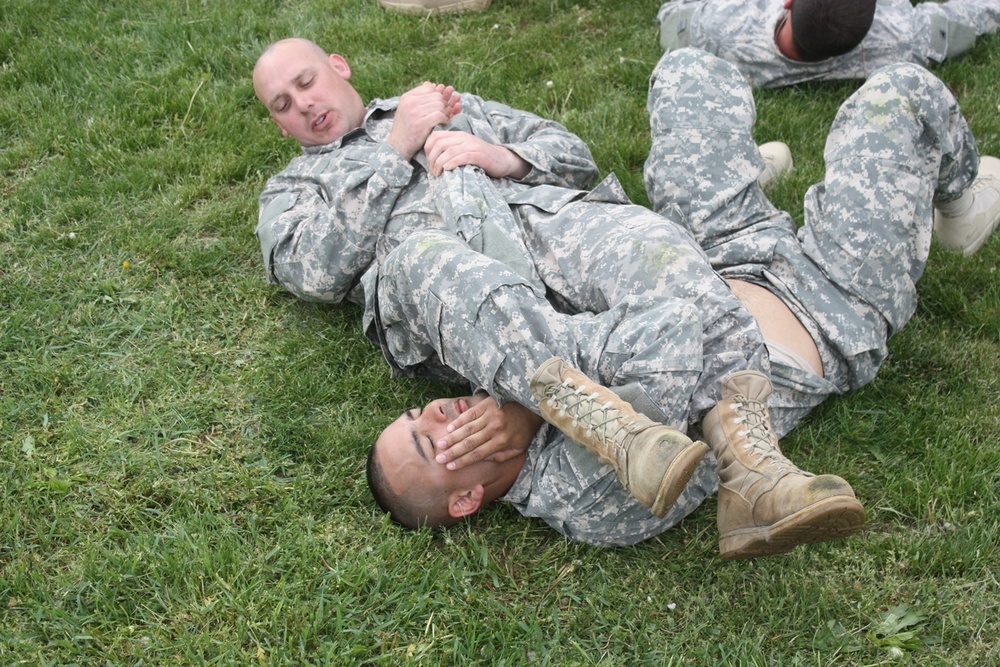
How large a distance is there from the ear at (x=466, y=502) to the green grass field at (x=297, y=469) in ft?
0.25

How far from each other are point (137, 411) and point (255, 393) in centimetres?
45

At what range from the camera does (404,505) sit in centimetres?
314

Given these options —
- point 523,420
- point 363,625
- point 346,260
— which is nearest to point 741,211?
point 523,420

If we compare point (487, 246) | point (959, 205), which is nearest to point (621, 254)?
point (487, 246)

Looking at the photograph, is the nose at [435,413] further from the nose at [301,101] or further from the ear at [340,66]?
the ear at [340,66]

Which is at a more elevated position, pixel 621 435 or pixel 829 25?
pixel 829 25

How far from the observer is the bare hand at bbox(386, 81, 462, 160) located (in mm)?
3836

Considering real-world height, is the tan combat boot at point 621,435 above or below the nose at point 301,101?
below

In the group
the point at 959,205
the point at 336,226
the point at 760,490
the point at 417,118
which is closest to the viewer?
the point at 760,490

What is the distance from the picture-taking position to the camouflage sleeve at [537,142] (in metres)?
3.97

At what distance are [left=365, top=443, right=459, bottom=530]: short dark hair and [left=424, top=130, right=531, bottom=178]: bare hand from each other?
1.24m

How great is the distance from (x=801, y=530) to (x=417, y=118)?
7.46 ft

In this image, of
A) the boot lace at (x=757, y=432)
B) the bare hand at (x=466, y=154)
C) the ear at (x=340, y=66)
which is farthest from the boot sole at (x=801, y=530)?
the ear at (x=340, y=66)

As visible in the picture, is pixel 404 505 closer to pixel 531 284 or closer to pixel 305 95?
pixel 531 284
